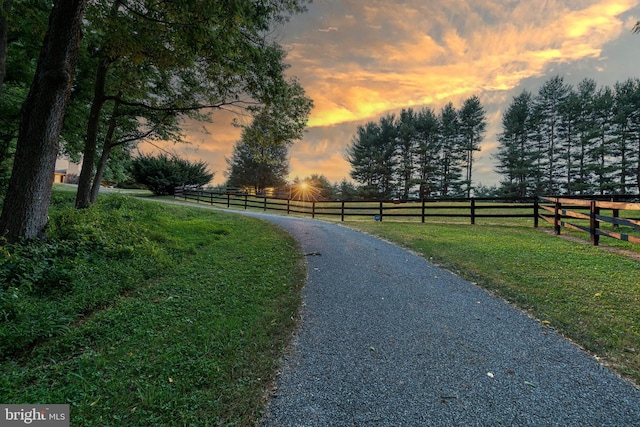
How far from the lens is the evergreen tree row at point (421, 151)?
33.5 metres

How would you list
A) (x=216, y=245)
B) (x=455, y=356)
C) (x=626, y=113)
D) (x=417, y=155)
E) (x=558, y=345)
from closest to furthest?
(x=455, y=356)
(x=558, y=345)
(x=216, y=245)
(x=626, y=113)
(x=417, y=155)

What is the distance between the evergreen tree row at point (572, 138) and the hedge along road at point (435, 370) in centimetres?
3334

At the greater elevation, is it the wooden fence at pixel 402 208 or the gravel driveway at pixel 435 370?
the wooden fence at pixel 402 208

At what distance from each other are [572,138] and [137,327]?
3968cm

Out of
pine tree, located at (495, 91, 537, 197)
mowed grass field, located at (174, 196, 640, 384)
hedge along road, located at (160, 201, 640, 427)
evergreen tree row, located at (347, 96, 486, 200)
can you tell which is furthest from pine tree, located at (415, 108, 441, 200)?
hedge along road, located at (160, 201, 640, 427)

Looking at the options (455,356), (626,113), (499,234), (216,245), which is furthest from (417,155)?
(455,356)

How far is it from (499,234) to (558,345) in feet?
22.8

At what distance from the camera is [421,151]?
110ft

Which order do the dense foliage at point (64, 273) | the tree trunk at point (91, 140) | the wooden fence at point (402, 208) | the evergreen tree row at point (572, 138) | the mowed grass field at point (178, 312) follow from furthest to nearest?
1. the evergreen tree row at point (572, 138)
2. the wooden fence at point (402, 208)
3. the tree trunk at point (91, 140)
4. the dense foliage at point (64, 273)
5. the mowed grass field at point (178, 312)

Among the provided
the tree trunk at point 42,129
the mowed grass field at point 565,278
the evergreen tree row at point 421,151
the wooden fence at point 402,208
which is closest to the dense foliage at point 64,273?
the tree trunk at point 42,129

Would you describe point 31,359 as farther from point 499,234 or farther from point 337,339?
point 499,234

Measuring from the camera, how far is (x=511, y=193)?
3092 centimetres

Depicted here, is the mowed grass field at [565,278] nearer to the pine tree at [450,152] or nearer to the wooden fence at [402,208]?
the wooden fence at [402,208]

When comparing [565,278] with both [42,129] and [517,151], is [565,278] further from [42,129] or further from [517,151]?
[517,151]
